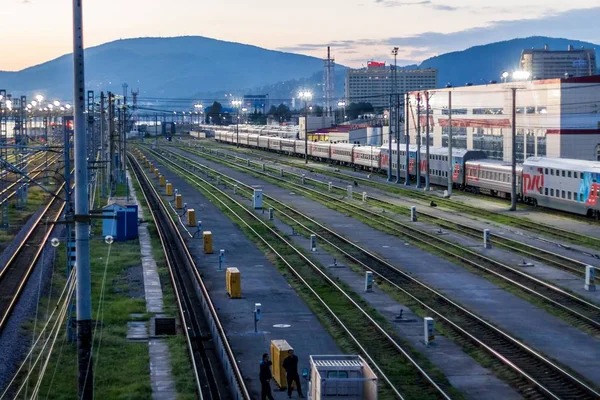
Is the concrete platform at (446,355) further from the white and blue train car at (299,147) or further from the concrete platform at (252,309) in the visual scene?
the white and blue train car at (299,147)

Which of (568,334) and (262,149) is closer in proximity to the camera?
(568,334)

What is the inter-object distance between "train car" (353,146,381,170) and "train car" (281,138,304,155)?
83.3 ft

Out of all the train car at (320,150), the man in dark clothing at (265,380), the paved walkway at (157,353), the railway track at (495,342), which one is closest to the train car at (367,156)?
the train car at (320,150)

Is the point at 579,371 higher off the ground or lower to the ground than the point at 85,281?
lower

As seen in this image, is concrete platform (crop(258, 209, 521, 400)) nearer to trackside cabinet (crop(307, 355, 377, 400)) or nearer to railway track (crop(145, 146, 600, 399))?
railway track (crop(145, 146, 600, 399))

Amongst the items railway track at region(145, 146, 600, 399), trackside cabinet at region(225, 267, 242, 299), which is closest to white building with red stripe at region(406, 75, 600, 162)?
railway track at region(145, 146, 600, 399)

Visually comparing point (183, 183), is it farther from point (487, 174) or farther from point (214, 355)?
point (214, 355)

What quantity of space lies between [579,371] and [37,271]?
20426mm

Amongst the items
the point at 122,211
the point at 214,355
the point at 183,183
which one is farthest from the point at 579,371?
the point at 183,183

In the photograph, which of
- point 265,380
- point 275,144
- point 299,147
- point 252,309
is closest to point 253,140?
point 275,144

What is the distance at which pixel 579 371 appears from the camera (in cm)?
2038

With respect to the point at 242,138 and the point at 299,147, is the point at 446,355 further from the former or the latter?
the point at 242,138

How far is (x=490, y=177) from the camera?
190 feet

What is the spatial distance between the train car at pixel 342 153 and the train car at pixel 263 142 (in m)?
32.3
